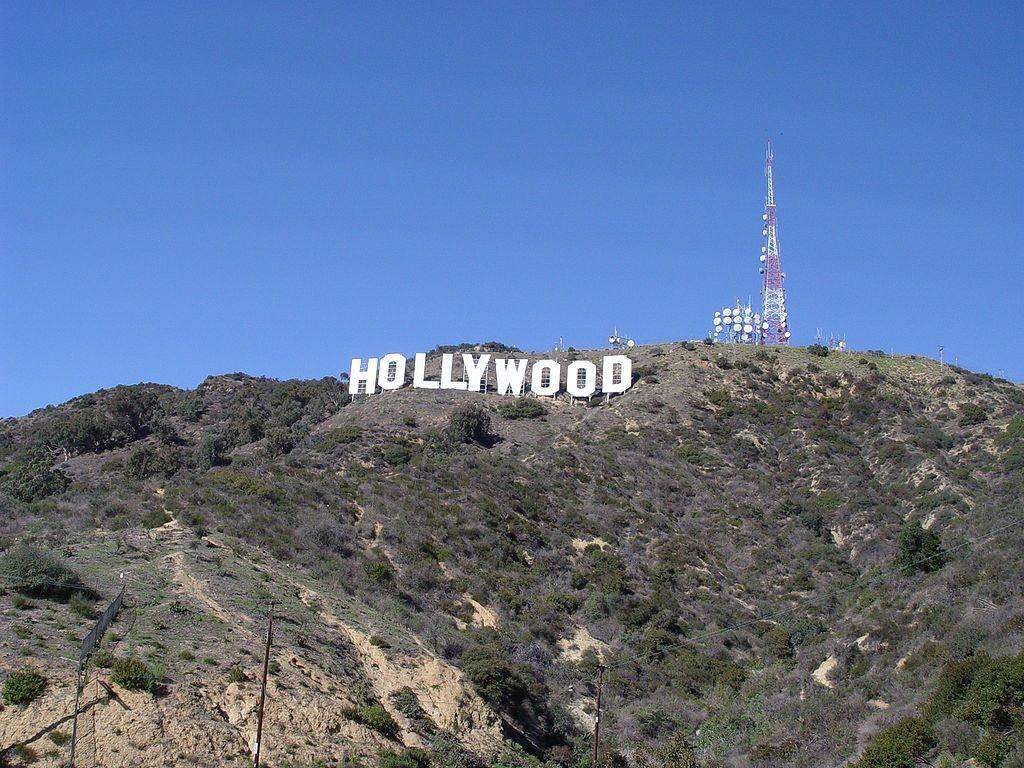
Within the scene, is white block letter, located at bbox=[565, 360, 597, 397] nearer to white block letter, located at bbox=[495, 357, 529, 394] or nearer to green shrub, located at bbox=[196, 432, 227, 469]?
white block letter, located at bbox=[495, 357, 529, 394]

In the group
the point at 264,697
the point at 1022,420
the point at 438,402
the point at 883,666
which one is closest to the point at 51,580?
the point at 264,697

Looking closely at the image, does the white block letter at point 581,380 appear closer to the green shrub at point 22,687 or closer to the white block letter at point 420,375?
the white block letter at point 420,375

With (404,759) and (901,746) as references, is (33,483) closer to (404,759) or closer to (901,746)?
(404,759)

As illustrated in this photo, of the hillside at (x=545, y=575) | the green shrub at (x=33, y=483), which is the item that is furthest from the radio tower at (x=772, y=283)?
the green shrub at (x=33, y=483)

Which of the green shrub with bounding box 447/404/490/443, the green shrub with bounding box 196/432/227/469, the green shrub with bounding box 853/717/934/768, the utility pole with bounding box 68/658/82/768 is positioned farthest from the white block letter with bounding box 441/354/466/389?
the utility pole with bounding box 68/658/82/768

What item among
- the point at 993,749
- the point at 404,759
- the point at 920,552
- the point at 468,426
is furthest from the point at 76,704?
the point at 468,426
